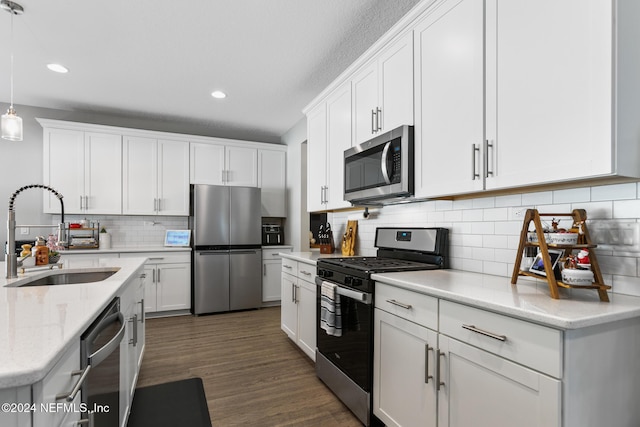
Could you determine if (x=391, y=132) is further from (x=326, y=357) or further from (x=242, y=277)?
(x=242, y=277)

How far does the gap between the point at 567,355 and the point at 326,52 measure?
2.78 meters

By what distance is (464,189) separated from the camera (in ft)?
5.74

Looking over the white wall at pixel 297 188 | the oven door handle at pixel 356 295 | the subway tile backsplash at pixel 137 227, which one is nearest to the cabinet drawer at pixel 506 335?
the oven door handle at pixel 356 295

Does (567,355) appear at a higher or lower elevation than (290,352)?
higher

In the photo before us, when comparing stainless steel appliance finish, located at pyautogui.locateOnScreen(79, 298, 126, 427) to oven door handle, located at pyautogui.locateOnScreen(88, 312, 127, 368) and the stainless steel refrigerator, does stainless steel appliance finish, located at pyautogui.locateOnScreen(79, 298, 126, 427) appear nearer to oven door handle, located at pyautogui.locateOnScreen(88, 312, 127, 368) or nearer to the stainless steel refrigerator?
oven door handle, located at pyautogui.locateOnScreen(88, 312, 127, 368)

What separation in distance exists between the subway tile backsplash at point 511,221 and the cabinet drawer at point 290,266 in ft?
2.95

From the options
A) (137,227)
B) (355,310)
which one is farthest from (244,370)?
(137,227)

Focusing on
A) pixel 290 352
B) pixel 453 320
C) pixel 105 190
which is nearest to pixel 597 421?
pixel 453 320

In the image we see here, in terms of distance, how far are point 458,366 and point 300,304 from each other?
1795mm

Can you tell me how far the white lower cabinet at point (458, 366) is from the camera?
1088 mm

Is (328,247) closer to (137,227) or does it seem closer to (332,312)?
(332,312)

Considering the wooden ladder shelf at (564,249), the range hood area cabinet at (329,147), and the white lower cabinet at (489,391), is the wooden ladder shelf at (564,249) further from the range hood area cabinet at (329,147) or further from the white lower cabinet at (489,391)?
the range hood area cabinet at (329,147)

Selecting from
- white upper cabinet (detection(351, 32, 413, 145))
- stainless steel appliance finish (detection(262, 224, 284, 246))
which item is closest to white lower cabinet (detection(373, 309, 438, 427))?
white upper cabinet (detection(351, 32, 413, 145))

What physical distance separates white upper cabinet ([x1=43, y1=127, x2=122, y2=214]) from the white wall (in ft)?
7.58
